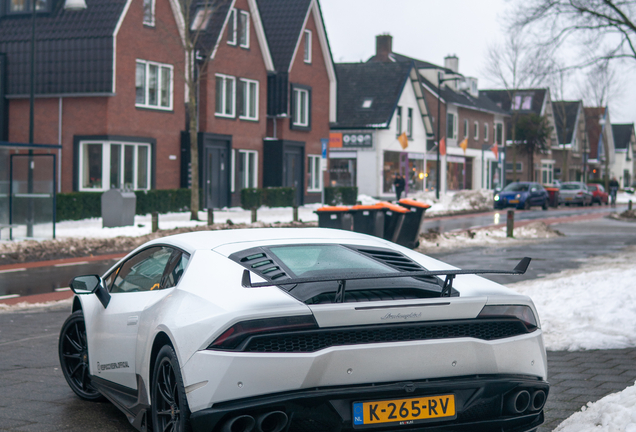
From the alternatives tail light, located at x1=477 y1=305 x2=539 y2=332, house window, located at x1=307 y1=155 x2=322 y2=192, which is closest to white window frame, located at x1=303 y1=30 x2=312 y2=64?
house window, located at x1=307 y1=155 x2=322 y2=192

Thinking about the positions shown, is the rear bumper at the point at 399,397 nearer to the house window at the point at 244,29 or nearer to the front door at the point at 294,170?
the house window at the point at 244,29

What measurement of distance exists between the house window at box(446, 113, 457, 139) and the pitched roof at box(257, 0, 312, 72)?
21.4 metres

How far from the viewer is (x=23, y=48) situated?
101 feet

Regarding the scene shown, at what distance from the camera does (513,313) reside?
442 cm

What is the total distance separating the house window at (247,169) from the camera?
3734 centimetres

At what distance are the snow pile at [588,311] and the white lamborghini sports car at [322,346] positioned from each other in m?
3.26

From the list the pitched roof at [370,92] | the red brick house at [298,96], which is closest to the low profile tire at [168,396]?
the red brick house at [298,96]

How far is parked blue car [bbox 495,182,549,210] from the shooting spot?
44.3m

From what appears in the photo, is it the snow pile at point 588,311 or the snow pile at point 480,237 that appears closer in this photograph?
the snow pile at point 588,311

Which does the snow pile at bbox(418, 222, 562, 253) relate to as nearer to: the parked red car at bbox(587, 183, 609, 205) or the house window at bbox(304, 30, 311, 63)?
the house window at bbox(304, 30, 311, 63)

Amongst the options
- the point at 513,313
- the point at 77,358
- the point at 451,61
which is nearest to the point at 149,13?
the point at 77,358

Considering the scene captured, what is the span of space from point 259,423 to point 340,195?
3921 cm

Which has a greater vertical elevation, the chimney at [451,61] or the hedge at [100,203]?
the chimney at [451,61]

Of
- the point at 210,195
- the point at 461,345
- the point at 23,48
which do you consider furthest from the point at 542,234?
the point at 461,345
